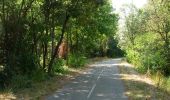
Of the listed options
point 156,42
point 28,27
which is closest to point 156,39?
point 156,42

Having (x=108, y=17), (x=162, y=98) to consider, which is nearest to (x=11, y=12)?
(x=162, y=98)

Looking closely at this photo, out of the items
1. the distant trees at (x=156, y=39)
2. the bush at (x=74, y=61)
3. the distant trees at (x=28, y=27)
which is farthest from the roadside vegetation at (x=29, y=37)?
the bush at (x=74, y=61)

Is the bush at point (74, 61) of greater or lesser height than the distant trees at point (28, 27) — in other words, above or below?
below

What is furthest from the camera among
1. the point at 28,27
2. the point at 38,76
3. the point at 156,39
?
the point at 156,39

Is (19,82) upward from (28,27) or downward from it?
downward

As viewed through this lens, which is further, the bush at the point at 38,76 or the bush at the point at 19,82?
the bush at the point at 38,76

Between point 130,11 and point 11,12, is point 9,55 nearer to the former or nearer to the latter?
point 11,12

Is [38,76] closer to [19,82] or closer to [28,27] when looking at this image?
[28,27]

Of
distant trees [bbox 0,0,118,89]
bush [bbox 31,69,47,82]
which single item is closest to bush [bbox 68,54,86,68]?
distant trees [bbox 0,0,118,89]

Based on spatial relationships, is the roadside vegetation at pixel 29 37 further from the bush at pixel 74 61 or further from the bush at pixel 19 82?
the bush at pixel 74 61

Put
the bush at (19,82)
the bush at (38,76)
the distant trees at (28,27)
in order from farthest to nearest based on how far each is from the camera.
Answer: the bush at (38,76) → the distant trees at (28,27) → the bush at (19,82)

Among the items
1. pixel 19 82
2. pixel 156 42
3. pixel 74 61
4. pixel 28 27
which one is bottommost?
pixel 19 82

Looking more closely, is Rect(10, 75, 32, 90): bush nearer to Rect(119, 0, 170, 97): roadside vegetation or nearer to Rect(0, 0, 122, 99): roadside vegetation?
Rect(0, 0, 122, 99): roadside vegetation

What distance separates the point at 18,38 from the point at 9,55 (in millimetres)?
1969
